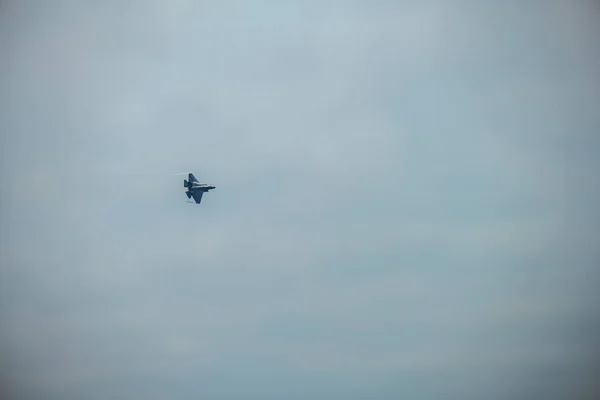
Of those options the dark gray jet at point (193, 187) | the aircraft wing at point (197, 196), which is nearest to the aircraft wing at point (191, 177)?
the dark gray jet at point (193, 187)

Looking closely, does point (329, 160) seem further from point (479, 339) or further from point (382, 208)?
point (479, 339)

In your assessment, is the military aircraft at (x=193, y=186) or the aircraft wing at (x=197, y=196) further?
the aircraft wing at (x=197, y=196)

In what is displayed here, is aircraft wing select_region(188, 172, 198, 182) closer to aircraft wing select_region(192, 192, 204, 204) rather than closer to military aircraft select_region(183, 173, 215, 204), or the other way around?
military aircraft select_region(183, 173, 215, 204)

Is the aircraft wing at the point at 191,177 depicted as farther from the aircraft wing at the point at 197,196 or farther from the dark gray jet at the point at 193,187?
the aircraft wing at the point at 197,196

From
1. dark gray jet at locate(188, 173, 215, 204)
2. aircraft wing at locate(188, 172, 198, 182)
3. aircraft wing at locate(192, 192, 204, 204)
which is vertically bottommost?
aircraft wing at locate(192, 192, 204, 204)

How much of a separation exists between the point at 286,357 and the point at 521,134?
5.42 m

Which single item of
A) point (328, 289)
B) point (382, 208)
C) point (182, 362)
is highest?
point (382, 208)

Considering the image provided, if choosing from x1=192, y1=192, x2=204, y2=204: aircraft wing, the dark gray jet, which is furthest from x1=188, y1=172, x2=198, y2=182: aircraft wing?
x1=192, y1=192, x2=204, y2=204: aircraft wing

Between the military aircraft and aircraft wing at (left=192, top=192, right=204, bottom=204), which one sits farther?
aircraft wing at (left=192, top=192, right=204, bottom=204)

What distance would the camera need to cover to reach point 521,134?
12852 millimetres

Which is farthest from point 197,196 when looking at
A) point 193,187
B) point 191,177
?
point 191,177

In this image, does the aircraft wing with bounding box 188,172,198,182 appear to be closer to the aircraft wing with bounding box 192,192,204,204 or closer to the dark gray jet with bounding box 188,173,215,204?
the dark gray jet with bounding box 188,173,215,204

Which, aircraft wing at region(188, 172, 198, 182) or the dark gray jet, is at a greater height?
aircraft wing at region(188, 172, 198, 182)

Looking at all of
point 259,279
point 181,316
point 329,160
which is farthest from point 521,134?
point 181,316
